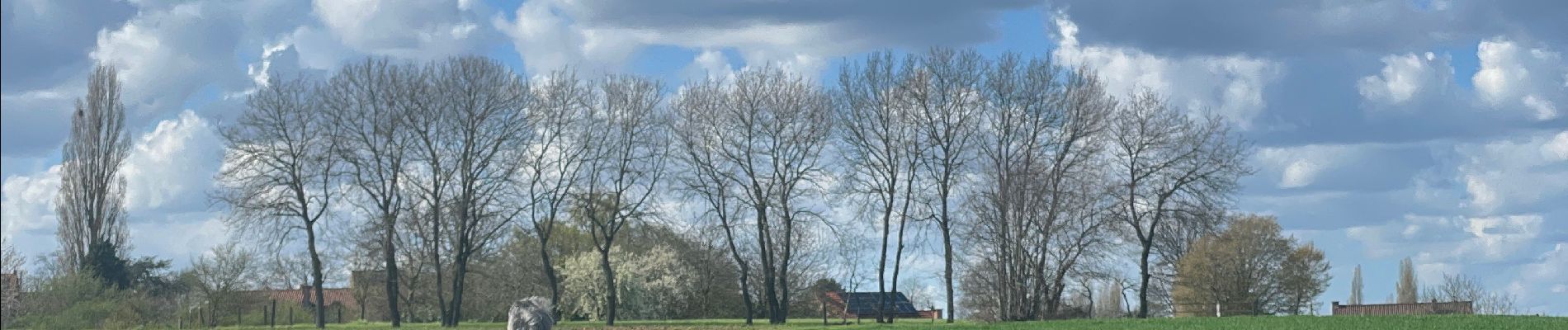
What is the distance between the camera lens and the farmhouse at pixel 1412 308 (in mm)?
52844

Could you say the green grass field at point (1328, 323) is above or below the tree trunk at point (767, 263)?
below

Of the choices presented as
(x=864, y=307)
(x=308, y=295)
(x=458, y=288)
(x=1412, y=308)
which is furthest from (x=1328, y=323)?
(x=308, y=295)

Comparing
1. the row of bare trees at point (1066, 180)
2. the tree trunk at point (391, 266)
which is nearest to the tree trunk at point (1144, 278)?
the row of bare trees at point (1066, 180)

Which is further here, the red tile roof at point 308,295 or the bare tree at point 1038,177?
the red tile roof at point 308,295

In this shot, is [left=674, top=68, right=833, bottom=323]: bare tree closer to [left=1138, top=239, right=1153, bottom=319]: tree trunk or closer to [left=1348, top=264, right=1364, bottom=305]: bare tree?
[left=1138, top=239, right=1153, bottom=319]: tree trunk

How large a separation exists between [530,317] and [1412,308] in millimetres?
42636

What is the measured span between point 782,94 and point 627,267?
15.6 meters

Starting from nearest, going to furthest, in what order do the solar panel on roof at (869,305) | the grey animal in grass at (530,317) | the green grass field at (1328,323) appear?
the grey animal in grass at (530,317) → the green grass field at (1328,323) → the solar panel on roof at (869,305)

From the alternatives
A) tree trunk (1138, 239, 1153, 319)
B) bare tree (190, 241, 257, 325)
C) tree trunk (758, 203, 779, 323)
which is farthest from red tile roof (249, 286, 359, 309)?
tree trunk (1138, 239, 1153, 319)

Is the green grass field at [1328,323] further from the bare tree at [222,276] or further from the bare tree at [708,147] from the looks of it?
the bare tree at [222,276]

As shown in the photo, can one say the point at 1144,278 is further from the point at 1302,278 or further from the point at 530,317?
the point at 530,317

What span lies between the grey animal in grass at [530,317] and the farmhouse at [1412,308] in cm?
2968

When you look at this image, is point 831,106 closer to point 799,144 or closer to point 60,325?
point 799,144

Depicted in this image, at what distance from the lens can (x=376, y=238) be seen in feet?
182
